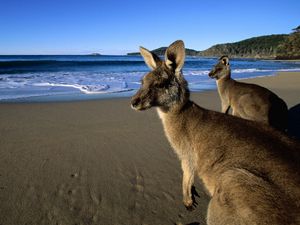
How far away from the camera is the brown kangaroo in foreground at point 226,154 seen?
2.48m

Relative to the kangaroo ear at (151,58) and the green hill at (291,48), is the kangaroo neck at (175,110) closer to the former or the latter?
the kangaroo ear at (151,58)

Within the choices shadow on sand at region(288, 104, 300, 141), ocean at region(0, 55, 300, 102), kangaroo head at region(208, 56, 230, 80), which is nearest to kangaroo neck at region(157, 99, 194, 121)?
shadow on sand at region(288, 104, 300, 141)

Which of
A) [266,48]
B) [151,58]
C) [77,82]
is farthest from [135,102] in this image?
[266,48]

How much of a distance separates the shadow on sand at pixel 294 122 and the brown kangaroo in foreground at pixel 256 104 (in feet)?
1.95

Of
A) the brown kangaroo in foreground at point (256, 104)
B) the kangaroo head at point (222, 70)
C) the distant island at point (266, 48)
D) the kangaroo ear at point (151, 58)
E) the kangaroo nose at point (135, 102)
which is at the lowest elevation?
the distant island at point (266, 48)

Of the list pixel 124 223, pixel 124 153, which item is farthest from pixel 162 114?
pixel 124 153

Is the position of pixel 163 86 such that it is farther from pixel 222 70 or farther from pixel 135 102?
pixel 222 70

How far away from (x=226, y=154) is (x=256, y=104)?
3.82 m

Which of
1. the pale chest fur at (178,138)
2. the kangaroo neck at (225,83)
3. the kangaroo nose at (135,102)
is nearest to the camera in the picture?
the pale chest fur at (178,138)

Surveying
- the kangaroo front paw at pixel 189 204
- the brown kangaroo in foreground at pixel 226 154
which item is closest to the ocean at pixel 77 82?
the brown kangaroo in foreground at pixel 226 154

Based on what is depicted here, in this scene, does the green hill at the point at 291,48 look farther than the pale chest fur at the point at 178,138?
Yes

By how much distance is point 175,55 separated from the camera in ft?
13.3

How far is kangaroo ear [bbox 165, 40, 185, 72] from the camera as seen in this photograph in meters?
3.89

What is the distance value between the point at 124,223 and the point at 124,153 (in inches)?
87.6
